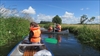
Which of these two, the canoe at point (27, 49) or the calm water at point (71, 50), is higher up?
the canoe at point (27, 49)

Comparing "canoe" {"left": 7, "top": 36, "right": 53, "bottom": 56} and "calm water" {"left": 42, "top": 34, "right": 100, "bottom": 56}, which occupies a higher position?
"canoe" {"left": 7, "top": 36, "right": 53, "bottom": 56}

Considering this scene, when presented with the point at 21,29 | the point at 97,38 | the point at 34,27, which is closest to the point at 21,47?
the point at 34,27

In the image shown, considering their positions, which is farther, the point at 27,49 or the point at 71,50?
the point at 71,50

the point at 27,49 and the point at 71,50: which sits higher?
the point at 27,49

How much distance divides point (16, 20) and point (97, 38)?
755cm

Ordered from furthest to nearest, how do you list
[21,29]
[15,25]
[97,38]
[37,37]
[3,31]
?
[21,29] < [15,25] < [97,38] < [3,31] < [37,37]

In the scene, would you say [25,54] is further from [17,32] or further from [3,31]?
[17,32]

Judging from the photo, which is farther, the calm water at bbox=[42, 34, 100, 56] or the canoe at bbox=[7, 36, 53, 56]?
the calm water at bbox=[42, 34, 100, 56]

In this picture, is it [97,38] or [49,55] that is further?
[97,38]

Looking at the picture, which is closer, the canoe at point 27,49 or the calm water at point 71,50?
the canoe at point 27,49

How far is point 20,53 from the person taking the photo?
7.55 metres

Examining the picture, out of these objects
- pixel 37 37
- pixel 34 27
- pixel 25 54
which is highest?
pixel 34 27

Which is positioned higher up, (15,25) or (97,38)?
(15,25)

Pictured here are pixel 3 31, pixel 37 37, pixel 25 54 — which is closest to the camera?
pixel 25 54
